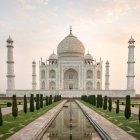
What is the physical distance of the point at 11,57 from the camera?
37031mm

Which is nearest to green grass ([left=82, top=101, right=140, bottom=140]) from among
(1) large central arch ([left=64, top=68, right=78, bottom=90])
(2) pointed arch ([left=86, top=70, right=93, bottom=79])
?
(2) pointed arch ([left=86, top=70, right=93, bottom=79])

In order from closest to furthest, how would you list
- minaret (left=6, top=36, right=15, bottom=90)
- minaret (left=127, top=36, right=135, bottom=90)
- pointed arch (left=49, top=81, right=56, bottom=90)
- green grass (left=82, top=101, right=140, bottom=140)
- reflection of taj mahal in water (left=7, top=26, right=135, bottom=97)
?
1. green grass (left=82, top=101, right=140, bottom=140)
2. minaret (left=6, top=36, right=15, bottom=90)
3. minaret (left=127, top=36, right=135, bottom=90)
4. reflection of taj mahal in water (left=7, top=26, right=135, bottom=97)
5. pointed arch (left=49, top=81, right=56, bottom=90)

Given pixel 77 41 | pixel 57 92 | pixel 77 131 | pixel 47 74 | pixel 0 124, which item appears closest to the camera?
pixel 77 131

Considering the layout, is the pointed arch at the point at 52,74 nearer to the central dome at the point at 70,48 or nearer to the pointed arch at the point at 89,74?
the central dome at the point at 70,48

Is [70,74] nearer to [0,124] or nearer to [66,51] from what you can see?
[66,51]

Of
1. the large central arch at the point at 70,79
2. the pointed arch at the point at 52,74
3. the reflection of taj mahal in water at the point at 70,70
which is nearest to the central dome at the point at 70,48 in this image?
the reflection of taj mahal in water at the point at 70,70

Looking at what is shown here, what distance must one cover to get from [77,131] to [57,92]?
93.8ft

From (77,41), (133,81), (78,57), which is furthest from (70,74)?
(133,81)

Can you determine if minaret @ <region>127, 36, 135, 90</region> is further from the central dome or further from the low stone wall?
the central dome

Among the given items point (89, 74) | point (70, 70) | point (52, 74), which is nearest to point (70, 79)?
point (70, 70)

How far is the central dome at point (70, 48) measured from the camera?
44.9 m

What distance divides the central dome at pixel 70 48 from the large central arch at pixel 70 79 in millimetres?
2981

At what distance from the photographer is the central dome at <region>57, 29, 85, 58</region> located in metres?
44.9

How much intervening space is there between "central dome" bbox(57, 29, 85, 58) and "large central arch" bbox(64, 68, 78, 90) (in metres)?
2.98
